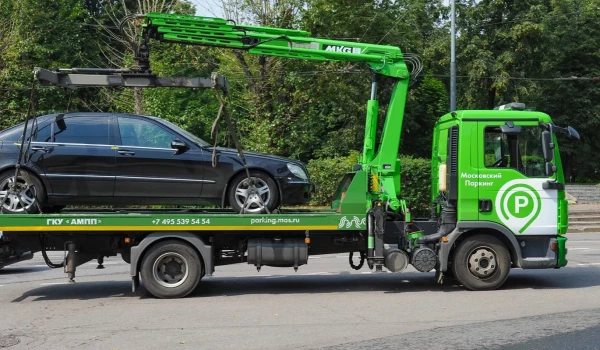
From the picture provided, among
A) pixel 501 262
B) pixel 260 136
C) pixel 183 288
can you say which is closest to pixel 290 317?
pixel 183 288

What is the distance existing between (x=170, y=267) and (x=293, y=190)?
2.01 m

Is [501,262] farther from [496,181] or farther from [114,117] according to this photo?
[114,117]

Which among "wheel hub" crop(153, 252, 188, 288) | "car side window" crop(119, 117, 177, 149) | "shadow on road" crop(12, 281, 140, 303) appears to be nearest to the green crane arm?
"car side window" crop(119, 117, 177, 149)

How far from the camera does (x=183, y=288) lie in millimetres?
8938

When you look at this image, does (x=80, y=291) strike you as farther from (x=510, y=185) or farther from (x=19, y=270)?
(x=510, y=185)

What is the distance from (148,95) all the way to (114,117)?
1544 centimetres

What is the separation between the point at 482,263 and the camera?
925cm

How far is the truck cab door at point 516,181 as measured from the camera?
9.23 meters

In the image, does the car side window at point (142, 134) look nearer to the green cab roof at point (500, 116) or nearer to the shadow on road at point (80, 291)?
the shadow on road at point (80, 291)

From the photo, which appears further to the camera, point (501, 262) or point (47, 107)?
point (47, 107)

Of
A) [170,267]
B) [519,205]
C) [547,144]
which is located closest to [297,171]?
[170,267]

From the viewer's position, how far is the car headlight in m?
9.67

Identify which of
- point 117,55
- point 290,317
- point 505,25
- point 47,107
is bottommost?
point 290,317

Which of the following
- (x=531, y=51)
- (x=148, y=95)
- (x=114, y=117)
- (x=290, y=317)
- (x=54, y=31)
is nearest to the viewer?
(x=290, y=317)
